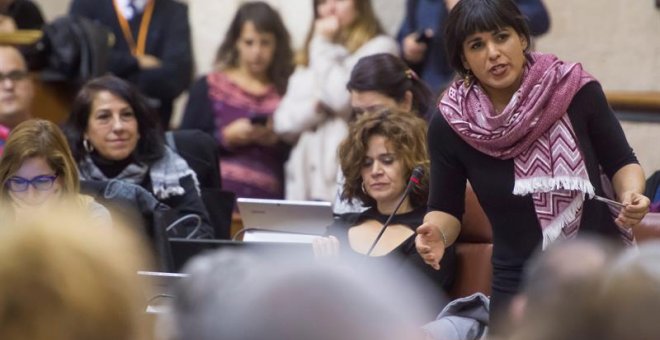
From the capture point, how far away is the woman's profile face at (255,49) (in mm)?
7176

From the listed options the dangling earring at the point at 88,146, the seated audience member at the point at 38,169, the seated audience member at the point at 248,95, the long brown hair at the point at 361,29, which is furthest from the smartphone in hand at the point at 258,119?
the seated audience member at the point at 38,169

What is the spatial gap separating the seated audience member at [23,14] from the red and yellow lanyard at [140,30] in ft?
1.38

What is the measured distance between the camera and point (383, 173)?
15.7 ft

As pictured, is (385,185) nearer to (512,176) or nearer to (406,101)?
(406,101)

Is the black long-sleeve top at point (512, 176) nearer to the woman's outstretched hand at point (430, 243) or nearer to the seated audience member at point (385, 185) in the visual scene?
the woman's outstretched hand at point (430, 243)

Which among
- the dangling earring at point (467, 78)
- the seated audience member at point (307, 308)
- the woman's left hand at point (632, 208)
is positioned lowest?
the woman's left hand at point (632, 208)

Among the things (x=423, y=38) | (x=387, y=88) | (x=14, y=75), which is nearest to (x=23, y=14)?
(x=14, y=75)

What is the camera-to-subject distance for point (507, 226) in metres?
3.65

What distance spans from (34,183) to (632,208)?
86.6 inches

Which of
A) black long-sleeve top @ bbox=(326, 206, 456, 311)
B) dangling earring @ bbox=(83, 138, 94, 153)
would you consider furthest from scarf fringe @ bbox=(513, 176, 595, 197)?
dangling earring @ bbox=(83, 138, 94, 153)

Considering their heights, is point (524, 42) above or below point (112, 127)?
above

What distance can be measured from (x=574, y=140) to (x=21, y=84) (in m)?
3.66

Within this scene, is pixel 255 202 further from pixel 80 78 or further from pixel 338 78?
pixel 80 78

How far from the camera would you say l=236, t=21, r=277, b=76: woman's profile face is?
→ 7176 mm
